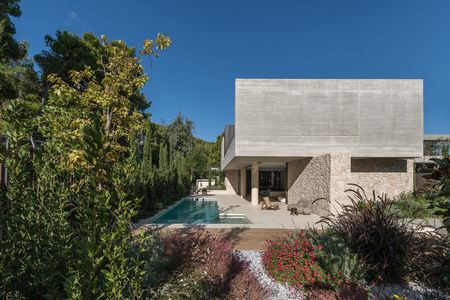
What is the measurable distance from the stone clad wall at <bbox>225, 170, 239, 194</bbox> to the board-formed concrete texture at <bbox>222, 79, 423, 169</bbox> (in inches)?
643

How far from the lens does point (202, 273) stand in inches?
137

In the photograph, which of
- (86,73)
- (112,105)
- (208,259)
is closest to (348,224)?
(208,259)

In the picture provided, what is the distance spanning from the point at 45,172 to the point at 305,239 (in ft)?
15.2

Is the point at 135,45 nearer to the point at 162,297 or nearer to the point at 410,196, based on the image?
the point at 162,297

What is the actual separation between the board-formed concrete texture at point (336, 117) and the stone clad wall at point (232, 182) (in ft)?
53.6

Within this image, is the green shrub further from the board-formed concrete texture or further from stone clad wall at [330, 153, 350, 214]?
the board-formed concrete texture

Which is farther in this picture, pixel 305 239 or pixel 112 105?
pixel 305 239

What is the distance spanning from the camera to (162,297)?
9.61 ft

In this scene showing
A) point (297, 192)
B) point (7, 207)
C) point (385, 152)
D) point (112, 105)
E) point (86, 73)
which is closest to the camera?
point (7, 207)

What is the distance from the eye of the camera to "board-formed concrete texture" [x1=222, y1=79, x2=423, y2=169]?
12.7 meters

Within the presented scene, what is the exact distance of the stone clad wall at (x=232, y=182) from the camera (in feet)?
94.2

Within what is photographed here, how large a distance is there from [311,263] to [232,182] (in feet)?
83.8

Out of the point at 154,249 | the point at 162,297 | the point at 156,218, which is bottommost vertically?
the point at 156,218

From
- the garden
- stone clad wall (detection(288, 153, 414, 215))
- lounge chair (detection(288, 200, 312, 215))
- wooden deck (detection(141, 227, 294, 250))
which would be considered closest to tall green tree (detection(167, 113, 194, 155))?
stone clad wall (detection(288, 153, 414, 215))
